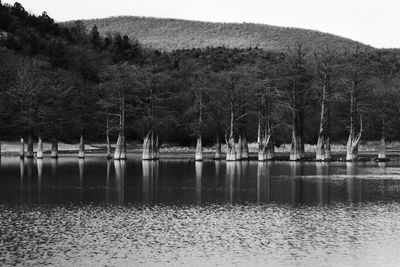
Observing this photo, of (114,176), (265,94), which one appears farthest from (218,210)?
(265,94)

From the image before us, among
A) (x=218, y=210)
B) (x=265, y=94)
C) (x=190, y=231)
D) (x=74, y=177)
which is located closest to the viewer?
(x=190, y=231)

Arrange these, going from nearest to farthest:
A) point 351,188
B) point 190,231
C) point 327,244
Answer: point 327,244 → point 190,231 → point 351,188

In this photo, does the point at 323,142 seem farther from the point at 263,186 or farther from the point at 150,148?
the point at 263,186

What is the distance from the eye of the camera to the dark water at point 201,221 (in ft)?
91.2

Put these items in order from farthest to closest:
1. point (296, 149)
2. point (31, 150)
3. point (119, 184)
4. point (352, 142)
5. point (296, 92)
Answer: point (31, 150) → point (296, 92) → point (296, 149) → point (352, 142) → point (119, 184)

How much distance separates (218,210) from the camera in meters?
42.5

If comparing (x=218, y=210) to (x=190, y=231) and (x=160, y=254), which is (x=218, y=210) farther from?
(x=160, y=254)

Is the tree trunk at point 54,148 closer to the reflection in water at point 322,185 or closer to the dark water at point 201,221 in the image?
the dark water at point 201,221

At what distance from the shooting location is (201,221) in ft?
123

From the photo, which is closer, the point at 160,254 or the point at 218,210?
the point at 160,254

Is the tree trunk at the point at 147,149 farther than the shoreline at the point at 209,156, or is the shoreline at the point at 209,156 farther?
the shoreline at the point at 209,156

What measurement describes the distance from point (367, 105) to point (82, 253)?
82206 millimetres

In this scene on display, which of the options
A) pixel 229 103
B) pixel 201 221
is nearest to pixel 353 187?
pixel 201 221

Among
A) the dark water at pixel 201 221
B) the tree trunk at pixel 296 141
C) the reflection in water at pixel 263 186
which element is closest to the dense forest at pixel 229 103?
the tree trunk at pixel 296 141
